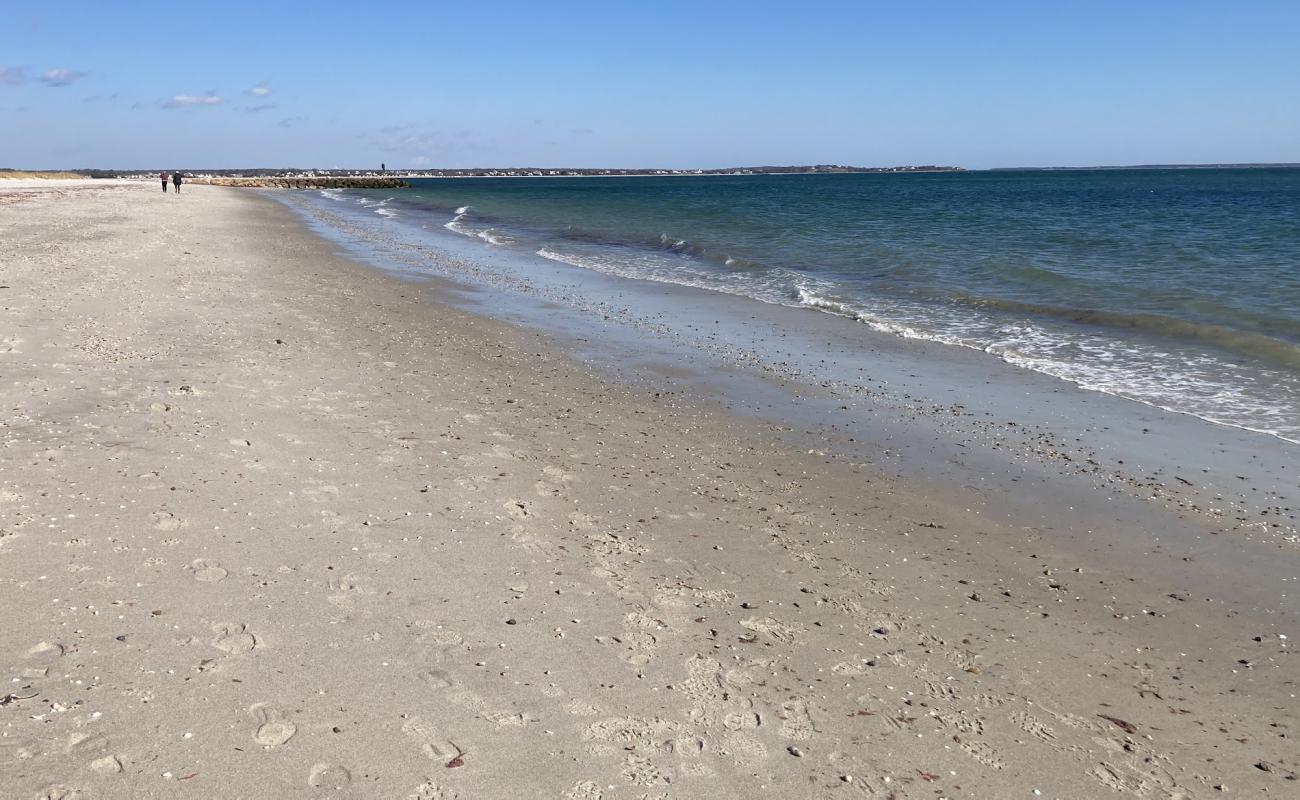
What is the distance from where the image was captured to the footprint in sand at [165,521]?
18.7ft

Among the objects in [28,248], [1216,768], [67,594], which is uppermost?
[28,248]

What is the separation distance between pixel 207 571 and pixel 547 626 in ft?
6.94

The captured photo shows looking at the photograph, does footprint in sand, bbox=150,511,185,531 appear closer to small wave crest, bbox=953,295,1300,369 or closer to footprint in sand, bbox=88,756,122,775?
footprint in sand, bbox=88,756,122,775

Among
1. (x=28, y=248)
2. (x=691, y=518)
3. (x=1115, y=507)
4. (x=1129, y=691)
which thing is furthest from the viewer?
(x=28, y=248)

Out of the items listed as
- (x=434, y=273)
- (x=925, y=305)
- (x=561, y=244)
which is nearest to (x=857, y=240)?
(x=561, y=244)

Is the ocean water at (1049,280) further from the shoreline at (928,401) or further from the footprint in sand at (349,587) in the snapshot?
the footprint in sand at (349,587)

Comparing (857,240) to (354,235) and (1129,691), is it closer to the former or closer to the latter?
(354,235)

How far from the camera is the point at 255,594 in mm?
4949

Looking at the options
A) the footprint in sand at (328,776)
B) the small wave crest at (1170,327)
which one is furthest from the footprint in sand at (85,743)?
the small wave crest at (1170,327)

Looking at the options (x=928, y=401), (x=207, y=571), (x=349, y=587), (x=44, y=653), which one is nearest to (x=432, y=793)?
(x=349, y=587)

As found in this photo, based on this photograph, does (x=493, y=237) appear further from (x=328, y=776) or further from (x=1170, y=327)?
(x=328, y=776)

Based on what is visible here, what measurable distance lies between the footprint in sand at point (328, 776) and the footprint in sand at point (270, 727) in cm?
26

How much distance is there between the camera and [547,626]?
190 inches

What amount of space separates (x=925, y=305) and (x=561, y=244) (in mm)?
17922
